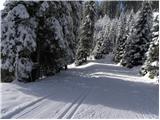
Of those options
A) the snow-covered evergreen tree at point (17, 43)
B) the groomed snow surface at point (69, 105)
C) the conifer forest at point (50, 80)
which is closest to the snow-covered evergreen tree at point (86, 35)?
the conifer forest at point (50, 80)

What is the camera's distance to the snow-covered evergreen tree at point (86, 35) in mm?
53969

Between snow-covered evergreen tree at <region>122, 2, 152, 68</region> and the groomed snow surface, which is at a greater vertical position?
snow-covered evergreen tree at <region>122, 2, 152, 68</region>

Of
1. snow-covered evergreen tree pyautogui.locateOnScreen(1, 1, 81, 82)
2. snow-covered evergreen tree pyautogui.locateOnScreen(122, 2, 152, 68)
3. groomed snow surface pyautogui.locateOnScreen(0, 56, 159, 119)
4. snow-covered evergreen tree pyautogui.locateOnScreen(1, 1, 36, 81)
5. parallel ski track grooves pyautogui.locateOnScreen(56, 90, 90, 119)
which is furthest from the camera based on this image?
snow-covered evergreen tree pyautogui.locateOnScreen(122, 2, 152, 68)

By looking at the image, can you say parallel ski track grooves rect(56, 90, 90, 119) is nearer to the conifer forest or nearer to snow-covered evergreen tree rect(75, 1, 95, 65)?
the conifer forest

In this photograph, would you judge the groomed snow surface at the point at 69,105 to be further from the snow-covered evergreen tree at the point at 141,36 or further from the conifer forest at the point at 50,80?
the snow-covered evergreen tree at the point at 141,36

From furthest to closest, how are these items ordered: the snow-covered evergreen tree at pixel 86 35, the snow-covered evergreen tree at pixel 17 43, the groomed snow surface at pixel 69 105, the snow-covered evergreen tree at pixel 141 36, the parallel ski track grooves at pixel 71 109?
the snow-covered evergreen tree at pixel 86 35
the snow-covered evergreen tree at pixel 141 36
the snow-covered evergreen tree at pixel 17 43
the groomed snow surface at pixel 69 105
the parallel ski track grooves at pixel 71 109

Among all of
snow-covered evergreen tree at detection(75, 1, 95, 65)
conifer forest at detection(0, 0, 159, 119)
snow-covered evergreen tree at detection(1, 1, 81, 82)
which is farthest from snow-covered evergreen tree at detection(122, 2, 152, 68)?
snow-covered evergreen tree at detection(1, 1, 81, 82)

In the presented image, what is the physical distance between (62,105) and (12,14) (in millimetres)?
9249

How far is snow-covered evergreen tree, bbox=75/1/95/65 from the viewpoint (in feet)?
177

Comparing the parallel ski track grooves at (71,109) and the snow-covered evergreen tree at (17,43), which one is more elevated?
the snow-covered evergreen tree at (17,43)

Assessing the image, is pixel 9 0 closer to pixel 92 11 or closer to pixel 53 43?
pixel 53 43

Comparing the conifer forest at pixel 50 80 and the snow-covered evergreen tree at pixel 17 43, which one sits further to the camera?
the snow-covered evergreen tree at pixel 17 43

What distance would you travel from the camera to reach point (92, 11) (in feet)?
191

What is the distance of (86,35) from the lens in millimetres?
55844
